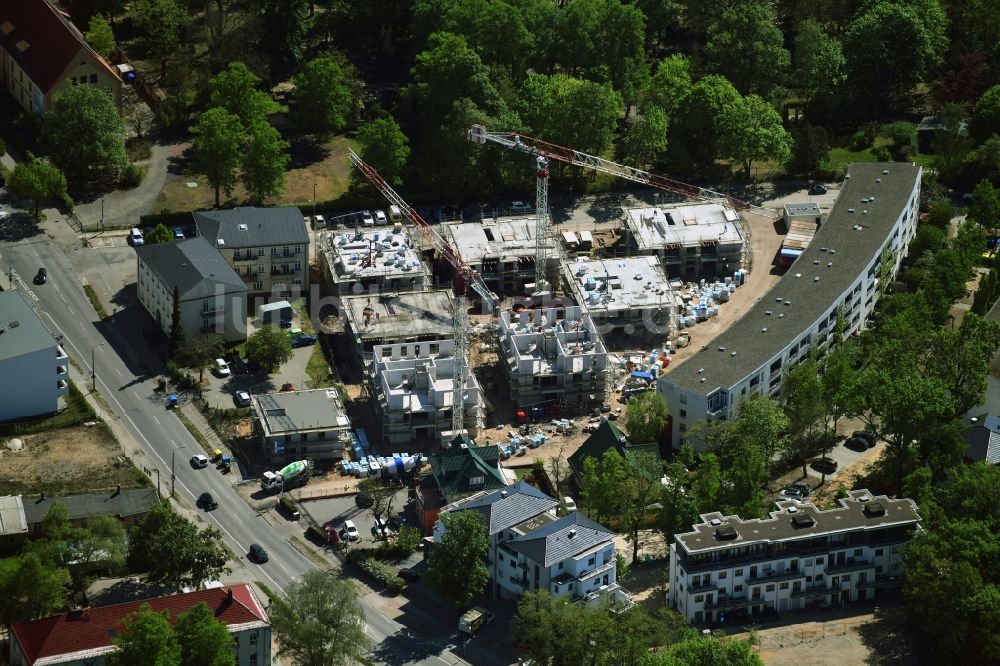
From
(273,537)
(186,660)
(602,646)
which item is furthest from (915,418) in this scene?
(186,660)

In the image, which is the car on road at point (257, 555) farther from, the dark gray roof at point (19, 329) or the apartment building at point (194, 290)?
the apartment building at point (194, 290)

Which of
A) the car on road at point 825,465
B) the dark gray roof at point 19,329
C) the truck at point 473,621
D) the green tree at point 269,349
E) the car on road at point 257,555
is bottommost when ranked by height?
the truck at point 473,621

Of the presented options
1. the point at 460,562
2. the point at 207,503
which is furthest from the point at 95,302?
the point at 460,562

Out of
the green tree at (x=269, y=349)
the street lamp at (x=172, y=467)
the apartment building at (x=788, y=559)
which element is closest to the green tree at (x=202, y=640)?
the street lamp at (x=172, y=467)

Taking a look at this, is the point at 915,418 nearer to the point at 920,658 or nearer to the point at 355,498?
the point at 920,658

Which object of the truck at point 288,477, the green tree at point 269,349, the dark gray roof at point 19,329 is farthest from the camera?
the green tree at point 269,349

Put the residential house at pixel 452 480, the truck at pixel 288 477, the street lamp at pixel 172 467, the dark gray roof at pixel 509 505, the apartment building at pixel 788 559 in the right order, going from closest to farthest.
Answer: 1. the apartment building at pixel 788 559
2. the dark gray roof at pixel 509 505
3. the residential house at pixel 452 480
4. the street lamp at pixel 172 467
5. the truck at pixel 288 477
